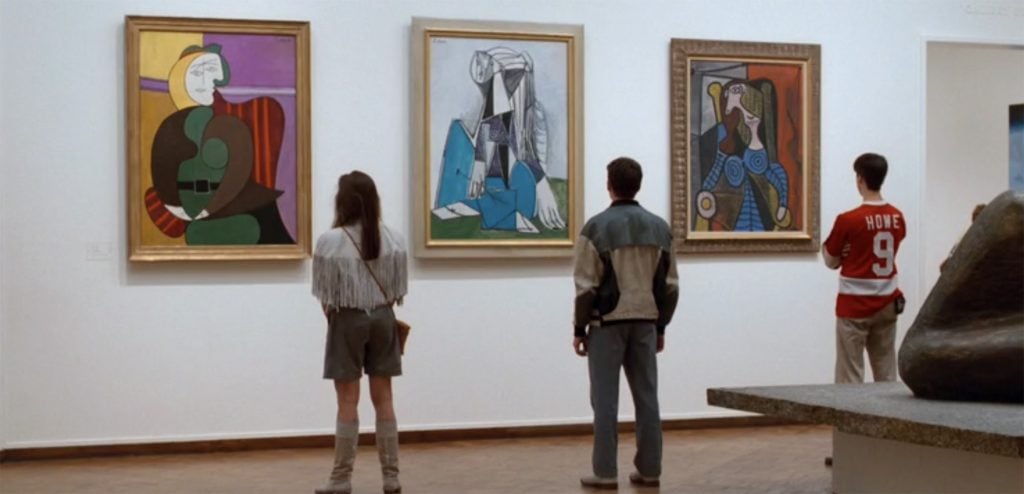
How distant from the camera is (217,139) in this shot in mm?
9289

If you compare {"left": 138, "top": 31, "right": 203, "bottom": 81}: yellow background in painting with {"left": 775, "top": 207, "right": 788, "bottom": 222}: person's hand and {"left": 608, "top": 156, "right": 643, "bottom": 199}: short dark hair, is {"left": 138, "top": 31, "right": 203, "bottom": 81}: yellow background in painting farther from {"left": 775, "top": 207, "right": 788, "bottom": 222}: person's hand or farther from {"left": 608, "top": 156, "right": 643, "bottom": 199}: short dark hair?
{"left": 775, "top": 207, "right": 788, "bottom": 222}: person's hand

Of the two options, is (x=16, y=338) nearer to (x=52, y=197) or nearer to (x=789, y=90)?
(x=52, y=197)

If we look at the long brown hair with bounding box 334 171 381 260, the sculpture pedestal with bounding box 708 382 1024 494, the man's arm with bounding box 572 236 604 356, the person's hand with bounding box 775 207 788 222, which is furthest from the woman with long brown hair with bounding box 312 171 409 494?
the person's hand with bounding box 775 207 788 222

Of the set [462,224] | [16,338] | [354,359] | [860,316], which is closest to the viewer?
[354,359]

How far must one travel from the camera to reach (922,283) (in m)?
10.7

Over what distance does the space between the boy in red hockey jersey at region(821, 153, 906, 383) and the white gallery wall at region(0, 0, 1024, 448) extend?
1.86 meters

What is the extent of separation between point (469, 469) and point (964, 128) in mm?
7095

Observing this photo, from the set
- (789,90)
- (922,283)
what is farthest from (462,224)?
(922,283)

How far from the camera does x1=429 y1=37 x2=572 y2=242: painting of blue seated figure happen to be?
31.7 feet

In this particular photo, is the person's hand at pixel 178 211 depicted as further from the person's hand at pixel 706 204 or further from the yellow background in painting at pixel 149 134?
the person's hand at pixel 706 204

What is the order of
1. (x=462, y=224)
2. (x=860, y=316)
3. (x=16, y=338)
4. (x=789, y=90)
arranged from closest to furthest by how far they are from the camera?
(x=860, y=316)
(x=16, y=338)
(x=462, y=224)
(x=789, y=90)

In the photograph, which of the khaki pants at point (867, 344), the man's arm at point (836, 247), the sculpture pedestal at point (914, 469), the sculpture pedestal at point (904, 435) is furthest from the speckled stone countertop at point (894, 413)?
the man's arm at point (836, 247)

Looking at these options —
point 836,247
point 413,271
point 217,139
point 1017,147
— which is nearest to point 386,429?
point 413,271

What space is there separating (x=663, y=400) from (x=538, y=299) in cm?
112
